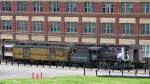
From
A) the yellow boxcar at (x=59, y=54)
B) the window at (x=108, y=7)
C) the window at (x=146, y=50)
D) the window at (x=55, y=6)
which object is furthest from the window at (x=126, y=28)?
the window at (x=55, y=6)

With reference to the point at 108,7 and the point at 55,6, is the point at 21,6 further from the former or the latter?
the point at 108,7

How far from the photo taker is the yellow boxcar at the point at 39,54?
9509 centimetres

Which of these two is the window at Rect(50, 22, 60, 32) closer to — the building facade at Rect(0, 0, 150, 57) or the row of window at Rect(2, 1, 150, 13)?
the building facade at Rect(0, 0, 150, 57)

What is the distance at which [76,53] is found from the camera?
92.4 m

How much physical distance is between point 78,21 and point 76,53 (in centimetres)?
722

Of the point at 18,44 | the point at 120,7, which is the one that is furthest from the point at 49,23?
the point at 120,7

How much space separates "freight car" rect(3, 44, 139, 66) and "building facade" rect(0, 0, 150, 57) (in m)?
3.52

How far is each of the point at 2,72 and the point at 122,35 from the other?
2173 cm

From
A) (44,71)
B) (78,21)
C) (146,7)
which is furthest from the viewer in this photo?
(78,21)

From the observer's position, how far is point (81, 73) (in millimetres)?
81188

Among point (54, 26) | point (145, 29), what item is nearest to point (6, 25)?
point (54, 26)

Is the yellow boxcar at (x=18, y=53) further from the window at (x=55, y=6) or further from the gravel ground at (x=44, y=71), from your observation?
the window at (x=55, y=6)

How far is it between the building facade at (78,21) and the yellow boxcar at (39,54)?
4.47 meters

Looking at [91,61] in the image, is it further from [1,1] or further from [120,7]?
[1,1]
